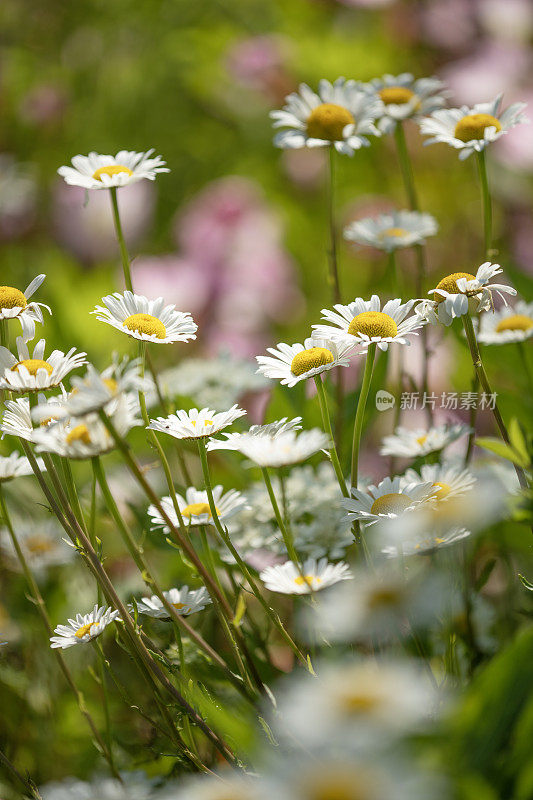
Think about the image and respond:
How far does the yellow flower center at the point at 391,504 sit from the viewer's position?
30cm

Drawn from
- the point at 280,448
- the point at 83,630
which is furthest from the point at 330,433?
the point at 83,630

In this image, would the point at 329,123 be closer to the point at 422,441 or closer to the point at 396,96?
the point at 396,96

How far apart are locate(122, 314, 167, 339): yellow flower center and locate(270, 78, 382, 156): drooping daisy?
15 cm

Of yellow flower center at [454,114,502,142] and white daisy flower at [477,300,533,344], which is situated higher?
yellow flower center at [454,114,502,142]

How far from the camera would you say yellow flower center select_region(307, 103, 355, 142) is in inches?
16.8

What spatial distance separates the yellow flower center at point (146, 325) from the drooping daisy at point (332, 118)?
147mm

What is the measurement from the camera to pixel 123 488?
24.9 inches

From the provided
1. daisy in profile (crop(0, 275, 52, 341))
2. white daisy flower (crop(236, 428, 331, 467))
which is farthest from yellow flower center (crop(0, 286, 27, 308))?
white daisy flower (crop(236, 428, 331, 467))

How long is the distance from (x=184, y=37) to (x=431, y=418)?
44.4 inches

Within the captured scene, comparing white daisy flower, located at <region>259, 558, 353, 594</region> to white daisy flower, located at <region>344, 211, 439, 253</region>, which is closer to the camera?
white daisy flower, located at <region>259, 558, 353, 594</region>

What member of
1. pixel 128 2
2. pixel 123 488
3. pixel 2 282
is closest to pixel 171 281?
pixel 2 282

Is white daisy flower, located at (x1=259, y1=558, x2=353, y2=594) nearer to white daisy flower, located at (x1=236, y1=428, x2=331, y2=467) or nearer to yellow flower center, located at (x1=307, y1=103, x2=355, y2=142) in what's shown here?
white daisy flower, located at (x1=236, y1=428, x2=331, y2=467)

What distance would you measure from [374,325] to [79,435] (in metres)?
0.12

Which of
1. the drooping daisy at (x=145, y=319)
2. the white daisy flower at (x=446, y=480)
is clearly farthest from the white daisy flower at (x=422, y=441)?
the drooping daisy at (x=145, y=319)
